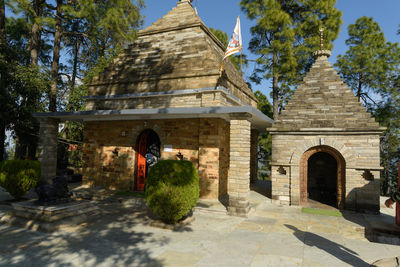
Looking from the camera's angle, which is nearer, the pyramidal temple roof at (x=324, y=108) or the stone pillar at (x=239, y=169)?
the stone pillar at (x=239, y=169)

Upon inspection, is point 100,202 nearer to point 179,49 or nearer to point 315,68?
point 179,49

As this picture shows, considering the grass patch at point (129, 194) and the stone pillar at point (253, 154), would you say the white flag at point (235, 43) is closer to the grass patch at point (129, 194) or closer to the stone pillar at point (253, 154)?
the grass patch at point (129, 194)

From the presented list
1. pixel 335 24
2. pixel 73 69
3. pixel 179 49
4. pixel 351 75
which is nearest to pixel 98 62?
pixel 73 69

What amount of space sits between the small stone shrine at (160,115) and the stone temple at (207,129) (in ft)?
0.14

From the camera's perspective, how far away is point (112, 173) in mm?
10812

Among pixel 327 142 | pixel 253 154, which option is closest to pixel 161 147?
pixel 327 142

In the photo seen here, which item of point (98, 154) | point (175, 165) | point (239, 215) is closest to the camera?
point (175, 165)

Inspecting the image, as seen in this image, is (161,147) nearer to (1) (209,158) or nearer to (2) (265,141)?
(1) (209,158)

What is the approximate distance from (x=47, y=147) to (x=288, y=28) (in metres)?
15.4

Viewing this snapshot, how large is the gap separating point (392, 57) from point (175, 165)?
19740 mm

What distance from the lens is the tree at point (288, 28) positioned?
1614 cm

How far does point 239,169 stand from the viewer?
25.0ft

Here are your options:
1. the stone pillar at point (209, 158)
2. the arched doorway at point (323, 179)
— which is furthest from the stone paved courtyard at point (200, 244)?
the arched doorway at point (323, 179)

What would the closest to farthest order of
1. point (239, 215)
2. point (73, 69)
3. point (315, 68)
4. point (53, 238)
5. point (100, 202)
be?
point (53, 238) → point (239, 215) → point (100, 202) → point (315, 68) → point (73, 69)
